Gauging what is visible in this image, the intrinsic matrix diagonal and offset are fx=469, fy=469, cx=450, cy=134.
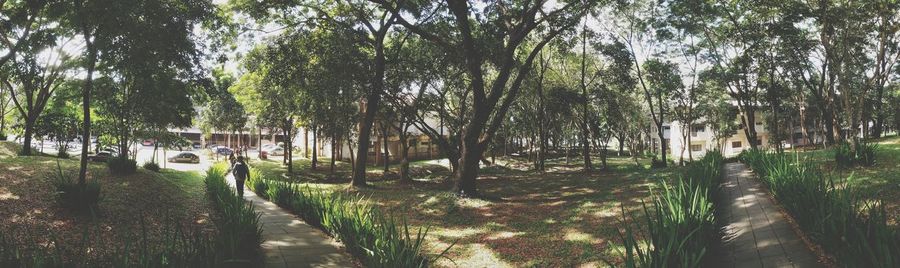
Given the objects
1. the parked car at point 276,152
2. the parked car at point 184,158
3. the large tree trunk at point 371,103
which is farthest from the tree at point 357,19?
the parked car at point 276,152

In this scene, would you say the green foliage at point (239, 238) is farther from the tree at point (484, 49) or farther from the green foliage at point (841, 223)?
the tree at point (484, 49)

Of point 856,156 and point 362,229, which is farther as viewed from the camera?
point 856,156

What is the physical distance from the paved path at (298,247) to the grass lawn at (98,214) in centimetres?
135

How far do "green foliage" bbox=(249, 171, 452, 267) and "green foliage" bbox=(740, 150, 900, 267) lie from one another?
10.4ft

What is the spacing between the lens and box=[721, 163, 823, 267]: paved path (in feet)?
16.5

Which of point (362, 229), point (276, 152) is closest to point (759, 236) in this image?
point (362, 229)

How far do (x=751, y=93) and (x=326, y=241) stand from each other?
29.5 m

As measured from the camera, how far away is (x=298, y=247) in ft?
23.8

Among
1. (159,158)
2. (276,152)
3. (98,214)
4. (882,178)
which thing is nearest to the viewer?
(98,214)

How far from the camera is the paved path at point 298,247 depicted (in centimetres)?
640

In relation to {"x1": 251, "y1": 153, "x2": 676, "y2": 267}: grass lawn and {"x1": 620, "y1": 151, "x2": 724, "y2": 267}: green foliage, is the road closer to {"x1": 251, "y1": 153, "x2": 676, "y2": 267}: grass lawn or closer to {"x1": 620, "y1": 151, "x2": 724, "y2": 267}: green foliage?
{"x1": 251, "y1": 153, "x2": 676, "y2": 267}: grass lawn

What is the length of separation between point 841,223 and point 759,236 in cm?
181

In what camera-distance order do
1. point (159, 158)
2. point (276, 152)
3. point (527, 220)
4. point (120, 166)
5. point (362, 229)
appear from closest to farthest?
point (362, 229) → point (527, 220) → point (120, 166) → point (159, 158) → point (276, 152)

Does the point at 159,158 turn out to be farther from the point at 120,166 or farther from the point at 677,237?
the point at 677,237
